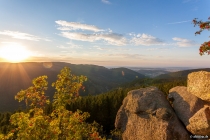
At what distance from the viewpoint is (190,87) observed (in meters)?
23.3

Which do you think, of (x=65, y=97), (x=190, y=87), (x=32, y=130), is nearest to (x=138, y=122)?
(x=190, y=87)

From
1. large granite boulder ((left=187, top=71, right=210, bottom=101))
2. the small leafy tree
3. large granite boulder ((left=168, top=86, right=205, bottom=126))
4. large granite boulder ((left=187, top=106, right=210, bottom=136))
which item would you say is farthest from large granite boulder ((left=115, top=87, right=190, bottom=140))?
the small leafy tree

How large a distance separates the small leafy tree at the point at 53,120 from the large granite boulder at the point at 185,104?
14.6 meters

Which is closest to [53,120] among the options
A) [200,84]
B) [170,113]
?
[170,113]

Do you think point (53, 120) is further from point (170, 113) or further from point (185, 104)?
point (185, 104)

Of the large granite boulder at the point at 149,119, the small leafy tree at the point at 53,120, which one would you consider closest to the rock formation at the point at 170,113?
the large granite boulder at the point at 149,119

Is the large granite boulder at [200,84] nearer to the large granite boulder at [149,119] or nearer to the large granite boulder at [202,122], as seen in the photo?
the large granite boulder at [202,122]

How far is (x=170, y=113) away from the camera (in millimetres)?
24047

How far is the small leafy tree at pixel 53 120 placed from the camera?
11.6m

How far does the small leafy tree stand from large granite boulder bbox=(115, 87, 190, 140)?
42.1 ft

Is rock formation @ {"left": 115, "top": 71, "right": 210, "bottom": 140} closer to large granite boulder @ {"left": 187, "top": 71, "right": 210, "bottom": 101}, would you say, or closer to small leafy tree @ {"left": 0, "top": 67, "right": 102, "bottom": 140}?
large granite boulder @ {"left": 187, "top": 71, "right": 210, "bottom": 101}

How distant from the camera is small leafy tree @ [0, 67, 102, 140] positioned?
1160cm

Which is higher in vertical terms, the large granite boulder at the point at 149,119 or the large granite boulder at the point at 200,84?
the large granite boulder at the point at 200,84

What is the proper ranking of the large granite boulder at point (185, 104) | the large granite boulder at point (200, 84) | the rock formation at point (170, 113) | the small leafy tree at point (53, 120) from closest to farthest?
the small leafy tree at point (53, 120)
the large granite boulder at point (200, 84)
the rock formation at point (170, 113)
the large granite boulder at point (185, 104)
